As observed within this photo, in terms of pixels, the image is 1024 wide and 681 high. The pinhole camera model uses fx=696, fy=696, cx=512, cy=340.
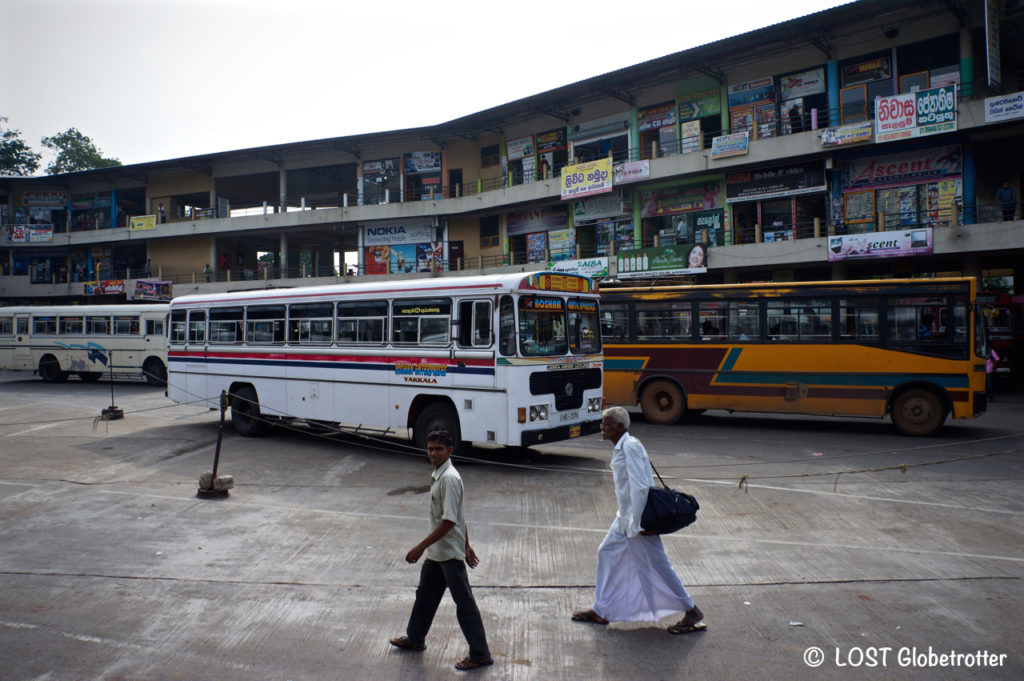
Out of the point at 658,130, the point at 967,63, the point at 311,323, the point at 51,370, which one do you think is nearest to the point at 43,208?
the point at 51,370

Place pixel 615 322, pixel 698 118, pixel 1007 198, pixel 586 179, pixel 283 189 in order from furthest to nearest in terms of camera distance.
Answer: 1. pixel 283 189
2. pixel 586 179
3. pixel 698 118
4. pixel 1007 198
5. pixel 615 322

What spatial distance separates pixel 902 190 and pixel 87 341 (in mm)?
31671

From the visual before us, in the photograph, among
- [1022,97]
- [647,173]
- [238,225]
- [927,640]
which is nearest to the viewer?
[927,640]

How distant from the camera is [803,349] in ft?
46.9

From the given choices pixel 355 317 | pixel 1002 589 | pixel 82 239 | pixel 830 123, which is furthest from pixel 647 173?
pixel 82 239

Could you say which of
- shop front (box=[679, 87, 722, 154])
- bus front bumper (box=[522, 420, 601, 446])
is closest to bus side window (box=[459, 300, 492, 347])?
bus front bumper (box=[522, 420, 601, 446])

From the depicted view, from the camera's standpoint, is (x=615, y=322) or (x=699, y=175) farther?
(x=699, y=175)

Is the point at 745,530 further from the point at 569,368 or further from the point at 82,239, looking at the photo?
the point at 82,239

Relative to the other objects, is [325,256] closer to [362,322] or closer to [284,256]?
[284,256]

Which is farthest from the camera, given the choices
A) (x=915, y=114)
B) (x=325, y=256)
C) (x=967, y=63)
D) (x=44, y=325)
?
(x=325, y=256)

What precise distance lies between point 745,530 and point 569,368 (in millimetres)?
4165

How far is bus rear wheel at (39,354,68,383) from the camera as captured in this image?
28.2 metres

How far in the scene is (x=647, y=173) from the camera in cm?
3047

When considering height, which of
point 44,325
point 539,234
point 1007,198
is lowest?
point 44,325
